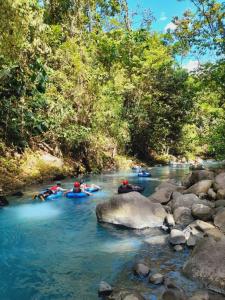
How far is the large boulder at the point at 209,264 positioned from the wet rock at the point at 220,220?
2.08 m

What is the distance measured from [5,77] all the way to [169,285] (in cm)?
1209

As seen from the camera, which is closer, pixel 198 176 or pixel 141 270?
pixel 141 270

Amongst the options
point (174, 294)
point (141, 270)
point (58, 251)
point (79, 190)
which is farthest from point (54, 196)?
point (174, 294)

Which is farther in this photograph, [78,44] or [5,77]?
[78,44]

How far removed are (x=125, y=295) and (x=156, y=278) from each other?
752 mm

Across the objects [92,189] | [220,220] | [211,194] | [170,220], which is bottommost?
[170,220]

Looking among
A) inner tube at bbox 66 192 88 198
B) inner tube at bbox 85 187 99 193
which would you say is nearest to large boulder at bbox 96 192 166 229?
inner tube at bbox 66 192 88 198

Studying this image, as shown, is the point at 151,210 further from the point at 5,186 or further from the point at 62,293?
the point at 5,186

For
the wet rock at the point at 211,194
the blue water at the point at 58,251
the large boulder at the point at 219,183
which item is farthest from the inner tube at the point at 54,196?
the large boulder at the point at 219,183

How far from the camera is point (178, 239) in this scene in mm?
7758

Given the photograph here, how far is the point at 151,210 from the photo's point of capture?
9953 millimetres

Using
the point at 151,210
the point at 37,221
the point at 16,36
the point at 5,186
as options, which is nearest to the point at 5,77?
the point at 16,36

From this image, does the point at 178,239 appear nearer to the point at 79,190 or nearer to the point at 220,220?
the point at 220,220

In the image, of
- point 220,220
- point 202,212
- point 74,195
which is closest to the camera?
point 220,220
